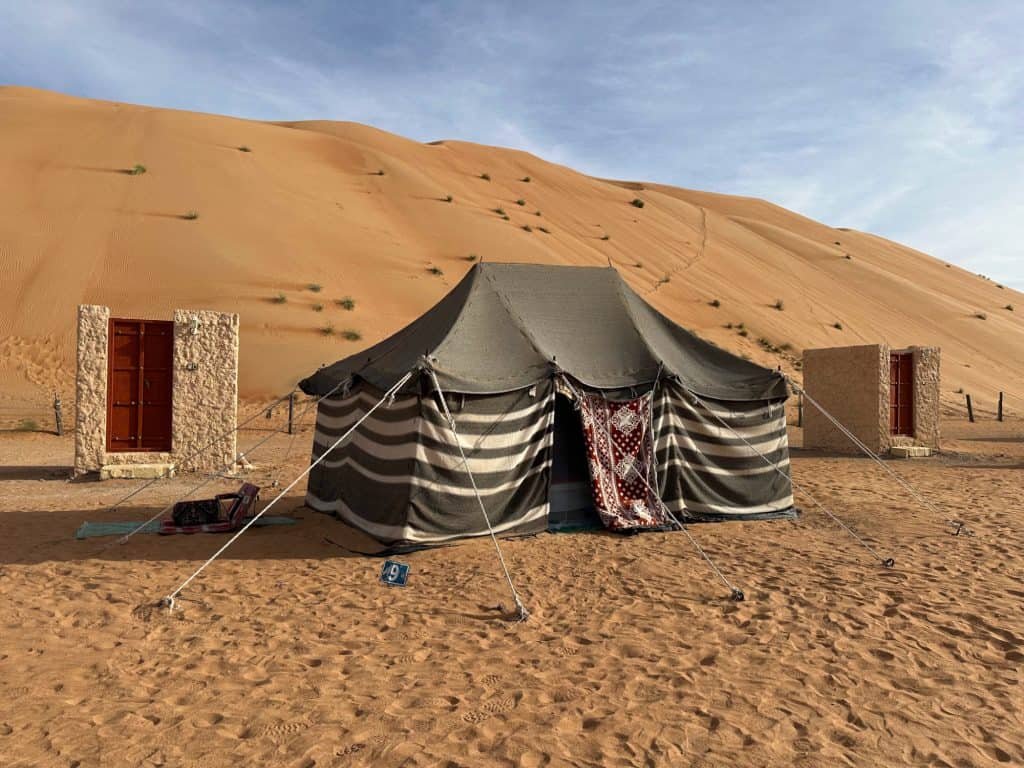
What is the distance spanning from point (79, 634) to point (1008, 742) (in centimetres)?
536

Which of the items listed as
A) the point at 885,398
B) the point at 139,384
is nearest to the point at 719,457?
the point at 885,398

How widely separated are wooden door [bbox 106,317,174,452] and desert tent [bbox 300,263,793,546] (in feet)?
13.2

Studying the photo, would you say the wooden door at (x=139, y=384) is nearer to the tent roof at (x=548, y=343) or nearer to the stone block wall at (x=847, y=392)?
the tent roof at (x=548, y=343)

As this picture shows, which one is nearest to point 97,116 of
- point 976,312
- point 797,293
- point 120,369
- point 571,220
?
point 571,220

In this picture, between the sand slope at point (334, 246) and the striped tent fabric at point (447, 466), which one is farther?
the sand slope at point (334, 246)

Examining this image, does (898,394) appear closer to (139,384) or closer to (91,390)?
(139,384)

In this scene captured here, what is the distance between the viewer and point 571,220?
40125 mm

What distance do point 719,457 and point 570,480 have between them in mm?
1757

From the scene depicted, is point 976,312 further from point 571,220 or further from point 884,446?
point 884,446

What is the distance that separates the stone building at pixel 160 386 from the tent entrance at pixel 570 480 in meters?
6.13

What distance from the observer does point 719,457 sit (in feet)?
27.2

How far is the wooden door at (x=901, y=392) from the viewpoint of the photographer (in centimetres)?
1538

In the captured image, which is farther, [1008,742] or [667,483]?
[667,483]

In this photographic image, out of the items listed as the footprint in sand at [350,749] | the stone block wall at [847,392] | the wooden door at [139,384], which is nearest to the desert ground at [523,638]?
the footprint in sand at [350,749]
